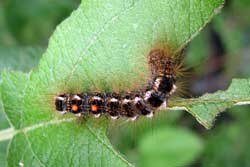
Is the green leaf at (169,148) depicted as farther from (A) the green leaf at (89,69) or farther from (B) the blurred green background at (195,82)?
(A) the green leaf at (89,69)

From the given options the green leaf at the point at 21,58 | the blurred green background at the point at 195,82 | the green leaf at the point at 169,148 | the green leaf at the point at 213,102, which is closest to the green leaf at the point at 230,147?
the blurred green background at the point at 195,82

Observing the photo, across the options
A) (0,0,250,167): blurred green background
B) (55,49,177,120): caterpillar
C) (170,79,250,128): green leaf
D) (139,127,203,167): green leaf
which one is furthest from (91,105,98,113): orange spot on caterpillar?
(139,127,203,167): green leaf

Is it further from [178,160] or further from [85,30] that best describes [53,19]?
[85,30]

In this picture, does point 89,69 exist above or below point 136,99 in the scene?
above

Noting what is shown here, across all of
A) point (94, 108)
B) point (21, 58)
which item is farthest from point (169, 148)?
point (94, 108)

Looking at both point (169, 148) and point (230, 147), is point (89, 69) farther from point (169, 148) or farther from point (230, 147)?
point (230, 147)
